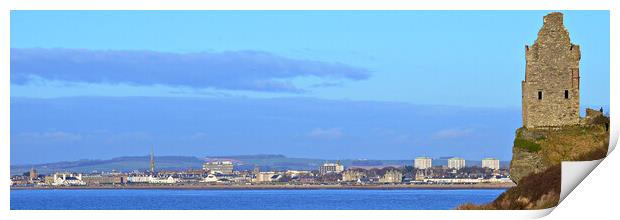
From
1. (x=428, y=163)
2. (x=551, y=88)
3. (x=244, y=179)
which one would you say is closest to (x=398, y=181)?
(x=428, y=163)

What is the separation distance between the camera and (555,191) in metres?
28.9

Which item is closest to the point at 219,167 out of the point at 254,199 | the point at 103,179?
the point at 254,199

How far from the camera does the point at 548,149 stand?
125ft

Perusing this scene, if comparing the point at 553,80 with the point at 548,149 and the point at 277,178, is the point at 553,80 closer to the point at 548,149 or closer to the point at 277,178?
the point at 548,149

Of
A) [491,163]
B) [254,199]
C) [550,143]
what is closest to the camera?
[550,143]

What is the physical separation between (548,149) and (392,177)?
43.6 metres

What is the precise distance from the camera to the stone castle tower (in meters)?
38.9

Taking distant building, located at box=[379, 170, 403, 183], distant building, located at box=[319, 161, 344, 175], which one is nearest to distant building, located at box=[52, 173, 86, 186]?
distant building, located at box=[319, 161, 344, 175]

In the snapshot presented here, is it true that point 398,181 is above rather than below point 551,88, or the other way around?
below

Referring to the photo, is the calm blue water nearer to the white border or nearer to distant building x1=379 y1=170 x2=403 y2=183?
distant building x1=379 y1=170 x2=403 y2=183

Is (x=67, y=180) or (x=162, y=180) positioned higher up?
(x=67, y=180)
